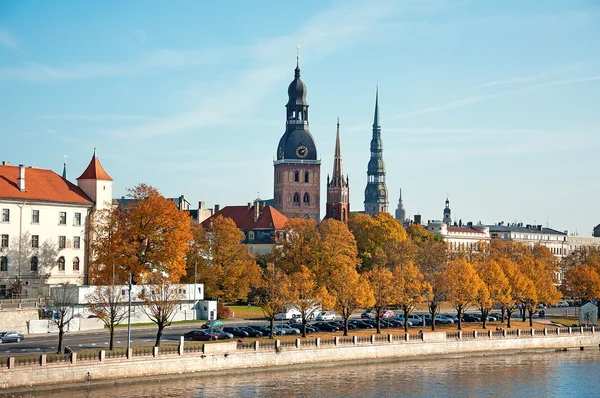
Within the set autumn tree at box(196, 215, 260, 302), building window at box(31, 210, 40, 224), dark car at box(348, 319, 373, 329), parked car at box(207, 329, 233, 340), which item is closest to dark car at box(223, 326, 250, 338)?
parked car at box(207, 329, 233, 340)

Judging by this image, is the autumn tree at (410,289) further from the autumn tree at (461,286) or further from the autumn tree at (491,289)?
the autumn tree at (491,289)

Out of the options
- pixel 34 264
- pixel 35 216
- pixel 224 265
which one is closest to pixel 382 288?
pixel 224 265

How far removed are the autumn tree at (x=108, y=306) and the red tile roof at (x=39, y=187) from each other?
1728 cm

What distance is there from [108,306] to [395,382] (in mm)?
25956

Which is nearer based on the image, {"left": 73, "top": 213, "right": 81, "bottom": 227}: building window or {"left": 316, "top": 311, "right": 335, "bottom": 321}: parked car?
{"left": 73, "top": 213, "right": 81, "bottom": 227}: building window

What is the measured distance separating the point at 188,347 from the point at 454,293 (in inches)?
1660

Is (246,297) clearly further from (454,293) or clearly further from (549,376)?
(549,376)

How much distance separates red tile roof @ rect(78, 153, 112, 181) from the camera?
113200 mm

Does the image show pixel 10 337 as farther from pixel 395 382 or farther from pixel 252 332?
pixel 395 382

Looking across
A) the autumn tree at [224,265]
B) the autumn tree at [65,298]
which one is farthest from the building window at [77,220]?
the autumn tree at [224,265]

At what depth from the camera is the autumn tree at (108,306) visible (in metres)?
78.6

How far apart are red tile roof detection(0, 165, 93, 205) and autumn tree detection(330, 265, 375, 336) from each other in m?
31.2

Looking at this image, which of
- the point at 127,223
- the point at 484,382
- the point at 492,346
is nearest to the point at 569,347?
the point at 492,346

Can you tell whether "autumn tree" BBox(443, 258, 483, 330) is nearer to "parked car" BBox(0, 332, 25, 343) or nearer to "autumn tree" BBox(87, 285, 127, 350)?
"autumn tree" BBox(87, 285, 127, 350)
